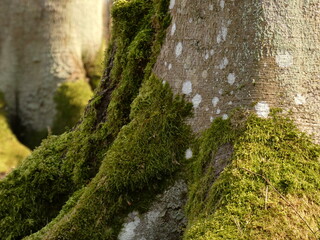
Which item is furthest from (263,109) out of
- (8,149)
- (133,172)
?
(8,149)

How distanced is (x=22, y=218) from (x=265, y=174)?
2.38m

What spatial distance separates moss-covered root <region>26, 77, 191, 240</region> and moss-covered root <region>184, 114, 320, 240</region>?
26 cm

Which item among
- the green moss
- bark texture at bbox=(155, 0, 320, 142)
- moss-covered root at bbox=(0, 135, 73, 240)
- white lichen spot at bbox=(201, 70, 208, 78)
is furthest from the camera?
the green moss

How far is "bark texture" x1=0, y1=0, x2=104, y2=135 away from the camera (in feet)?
35.9

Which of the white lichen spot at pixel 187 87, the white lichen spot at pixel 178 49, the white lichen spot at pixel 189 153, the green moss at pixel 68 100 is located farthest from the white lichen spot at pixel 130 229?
the green moss at pixel 68 100

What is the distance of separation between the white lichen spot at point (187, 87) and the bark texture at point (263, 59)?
0.12 m

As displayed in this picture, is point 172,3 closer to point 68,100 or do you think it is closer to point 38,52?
point 68,100

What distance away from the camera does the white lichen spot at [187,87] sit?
357 cm

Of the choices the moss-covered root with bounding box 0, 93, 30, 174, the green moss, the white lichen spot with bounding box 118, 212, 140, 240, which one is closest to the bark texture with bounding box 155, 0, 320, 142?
the white lichen spot with bounding box 118, 212, 140, 240

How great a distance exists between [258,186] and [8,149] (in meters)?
7.76

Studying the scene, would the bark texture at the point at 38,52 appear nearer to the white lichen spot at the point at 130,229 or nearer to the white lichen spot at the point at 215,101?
the white lichen spot at the point at 130,229

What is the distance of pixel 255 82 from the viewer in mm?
3234

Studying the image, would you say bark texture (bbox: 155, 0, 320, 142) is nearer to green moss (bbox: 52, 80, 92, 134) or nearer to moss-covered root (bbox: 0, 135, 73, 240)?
moss-covered root (bbox: 0, 135, 73, 240)

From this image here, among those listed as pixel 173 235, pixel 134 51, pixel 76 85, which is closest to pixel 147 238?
pixel 173 235
